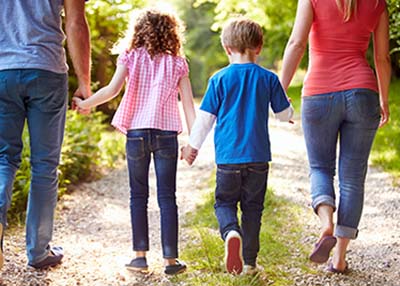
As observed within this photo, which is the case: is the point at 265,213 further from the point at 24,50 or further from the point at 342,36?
the point at 24,50

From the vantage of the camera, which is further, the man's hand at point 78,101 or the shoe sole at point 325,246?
the man's hand at point 78,101

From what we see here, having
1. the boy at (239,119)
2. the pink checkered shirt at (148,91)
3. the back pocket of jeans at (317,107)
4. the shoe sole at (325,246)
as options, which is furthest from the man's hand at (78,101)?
the shoe sole at (325,246)

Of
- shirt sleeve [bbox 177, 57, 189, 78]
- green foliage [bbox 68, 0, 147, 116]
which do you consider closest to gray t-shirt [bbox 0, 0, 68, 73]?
shirt sleeve [bbox 177, 57, 189, 78]

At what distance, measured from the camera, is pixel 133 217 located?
4.45 meters

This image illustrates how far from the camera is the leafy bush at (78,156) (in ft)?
20.7

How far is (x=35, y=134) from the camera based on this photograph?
13.8 ft

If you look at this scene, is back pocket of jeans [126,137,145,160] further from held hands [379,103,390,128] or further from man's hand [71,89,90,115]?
held hands [379,103,390,128]

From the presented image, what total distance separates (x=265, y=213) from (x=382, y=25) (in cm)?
241

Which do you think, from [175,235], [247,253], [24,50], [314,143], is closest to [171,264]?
[175,235]

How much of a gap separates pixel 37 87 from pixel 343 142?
180 centimetres

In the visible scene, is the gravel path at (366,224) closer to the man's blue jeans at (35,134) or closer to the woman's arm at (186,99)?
the woman's arm at (186,99)

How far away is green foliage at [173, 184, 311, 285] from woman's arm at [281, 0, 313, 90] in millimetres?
1141

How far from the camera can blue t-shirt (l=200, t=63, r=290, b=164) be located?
3.94m

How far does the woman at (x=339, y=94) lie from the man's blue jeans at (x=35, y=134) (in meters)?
1.34
